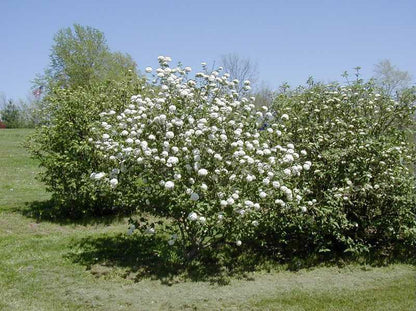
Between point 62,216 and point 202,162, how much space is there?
4.31 m

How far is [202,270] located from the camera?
204 inches

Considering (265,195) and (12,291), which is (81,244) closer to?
(12,291)

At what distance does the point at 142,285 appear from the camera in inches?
188

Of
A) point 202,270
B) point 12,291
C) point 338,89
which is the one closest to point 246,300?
point 202,270

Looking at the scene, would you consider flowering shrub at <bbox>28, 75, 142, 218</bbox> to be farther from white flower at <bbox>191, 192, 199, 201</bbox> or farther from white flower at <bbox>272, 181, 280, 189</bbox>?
white flower at <bbox>272, 181, 280, 189</bbox>

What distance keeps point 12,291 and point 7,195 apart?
554 cm

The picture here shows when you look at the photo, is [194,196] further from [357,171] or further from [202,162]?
[357,171]

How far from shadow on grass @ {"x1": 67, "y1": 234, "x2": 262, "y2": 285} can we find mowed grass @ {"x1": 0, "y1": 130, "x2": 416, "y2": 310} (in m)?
0.02

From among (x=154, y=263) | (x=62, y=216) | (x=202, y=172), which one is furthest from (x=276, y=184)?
(x=62, y=216)

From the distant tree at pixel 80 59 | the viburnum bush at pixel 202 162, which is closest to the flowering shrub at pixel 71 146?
the viburnum bush at pixel 202 162

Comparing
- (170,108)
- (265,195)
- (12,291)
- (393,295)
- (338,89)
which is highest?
(338,89)

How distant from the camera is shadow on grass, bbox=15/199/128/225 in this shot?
7.67m

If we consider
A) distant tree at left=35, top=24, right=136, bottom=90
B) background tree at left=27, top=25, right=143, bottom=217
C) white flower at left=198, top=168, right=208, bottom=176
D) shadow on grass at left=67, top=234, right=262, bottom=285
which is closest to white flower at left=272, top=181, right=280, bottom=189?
white flower at left=198, top=168, right=208, bottom=176

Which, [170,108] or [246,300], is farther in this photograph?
[170,108]
